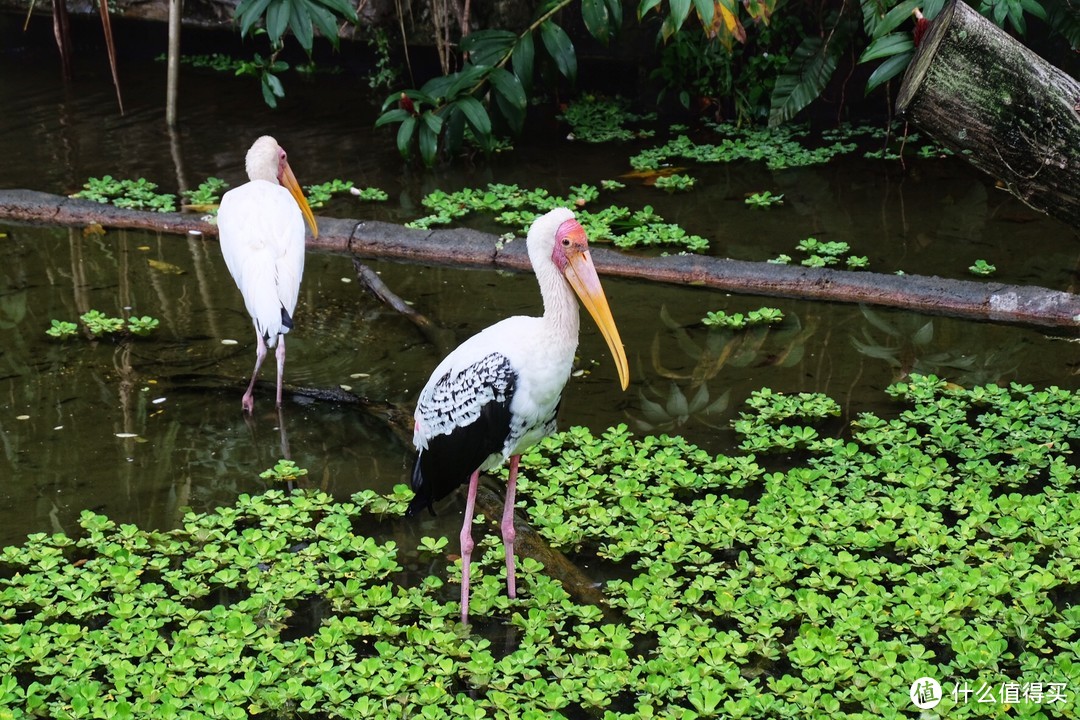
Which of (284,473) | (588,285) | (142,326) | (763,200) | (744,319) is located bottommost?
(284,473)

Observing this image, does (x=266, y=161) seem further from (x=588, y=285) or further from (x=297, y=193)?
(x=588, y=285)

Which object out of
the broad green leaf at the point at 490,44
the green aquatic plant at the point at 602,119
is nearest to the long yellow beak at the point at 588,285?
the broad green leaf at the point at 490,44

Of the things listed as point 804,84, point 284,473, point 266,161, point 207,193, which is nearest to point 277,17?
point 207,193

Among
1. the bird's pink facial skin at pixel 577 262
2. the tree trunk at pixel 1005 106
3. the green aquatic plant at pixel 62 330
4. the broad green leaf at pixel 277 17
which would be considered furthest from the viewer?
the broad green leaf at pixel 277 17

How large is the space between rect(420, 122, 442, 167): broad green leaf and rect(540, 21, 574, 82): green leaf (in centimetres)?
100

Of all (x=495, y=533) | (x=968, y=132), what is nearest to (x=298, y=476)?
(x=495, y=533)

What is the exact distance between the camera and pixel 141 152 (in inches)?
363

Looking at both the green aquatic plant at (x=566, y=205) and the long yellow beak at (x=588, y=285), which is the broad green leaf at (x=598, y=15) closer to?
the green aquatic plant at (x=566, y=205)

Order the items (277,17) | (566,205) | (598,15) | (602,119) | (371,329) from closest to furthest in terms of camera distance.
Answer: (371,329) → (277,17) → (566,205) → (598,15) → (602,119)

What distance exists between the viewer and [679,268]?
683cm

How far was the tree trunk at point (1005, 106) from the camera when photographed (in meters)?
3.88

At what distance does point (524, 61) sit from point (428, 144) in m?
0.89

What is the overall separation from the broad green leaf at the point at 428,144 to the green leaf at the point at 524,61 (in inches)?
28.6

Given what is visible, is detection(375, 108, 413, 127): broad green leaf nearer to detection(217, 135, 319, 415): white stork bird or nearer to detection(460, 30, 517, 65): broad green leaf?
detection(460, 30, 517, 65): broad green leaf
